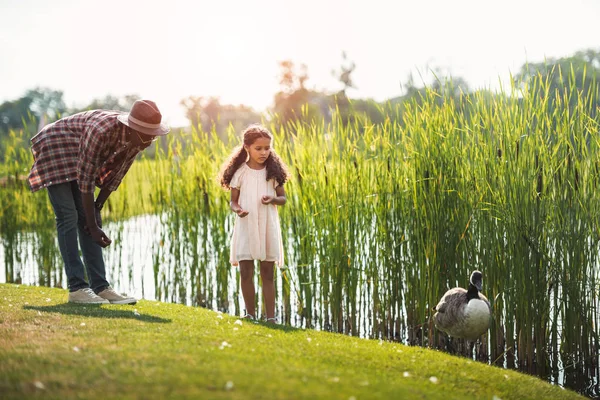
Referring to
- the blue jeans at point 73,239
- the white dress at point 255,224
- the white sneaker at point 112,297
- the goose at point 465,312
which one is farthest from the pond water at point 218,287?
the blue jeans at point 73,239

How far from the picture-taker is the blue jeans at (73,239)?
455 cm

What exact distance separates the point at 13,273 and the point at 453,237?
5.54 meters

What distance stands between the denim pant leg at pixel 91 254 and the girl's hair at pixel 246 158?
3.47ft

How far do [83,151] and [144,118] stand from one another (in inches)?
19.5

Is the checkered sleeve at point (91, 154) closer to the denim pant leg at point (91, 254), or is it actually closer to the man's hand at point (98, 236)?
the man's hand at point (98, 236)

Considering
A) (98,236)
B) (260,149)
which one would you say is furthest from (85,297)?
(260,149)

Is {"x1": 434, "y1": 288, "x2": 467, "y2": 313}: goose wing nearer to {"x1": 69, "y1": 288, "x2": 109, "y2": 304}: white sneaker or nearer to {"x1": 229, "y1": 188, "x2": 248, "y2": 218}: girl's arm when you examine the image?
{"x1": 229, "y1": 188, "x2": 248, "y2": 218}: girl's arm

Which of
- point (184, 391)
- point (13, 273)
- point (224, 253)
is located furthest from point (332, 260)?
point (13, 273)

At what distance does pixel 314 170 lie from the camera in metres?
5.33

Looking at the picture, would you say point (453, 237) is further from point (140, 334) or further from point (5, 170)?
point (5, 170)

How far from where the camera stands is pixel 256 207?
459cm

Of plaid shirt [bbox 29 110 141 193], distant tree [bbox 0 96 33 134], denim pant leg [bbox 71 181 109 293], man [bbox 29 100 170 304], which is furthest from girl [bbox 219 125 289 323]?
distant tree [bbox 0 96 33 134]

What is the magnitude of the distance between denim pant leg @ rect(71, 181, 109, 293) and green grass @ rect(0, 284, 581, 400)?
340mm

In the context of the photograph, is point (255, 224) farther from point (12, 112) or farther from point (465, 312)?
point (12, 112)
